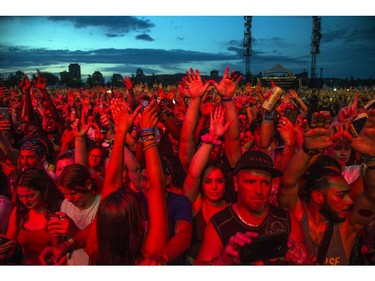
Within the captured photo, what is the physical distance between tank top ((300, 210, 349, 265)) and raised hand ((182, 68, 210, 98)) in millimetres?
1527

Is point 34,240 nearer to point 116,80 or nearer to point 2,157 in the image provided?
point 2,157

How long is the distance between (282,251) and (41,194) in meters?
1.90

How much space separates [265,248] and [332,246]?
53 cm

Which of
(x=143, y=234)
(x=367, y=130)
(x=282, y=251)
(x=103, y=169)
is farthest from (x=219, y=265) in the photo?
(x=103, y=169)

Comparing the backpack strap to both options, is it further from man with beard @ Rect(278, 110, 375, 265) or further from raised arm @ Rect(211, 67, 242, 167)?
raised arm @ Rect(211, 67, 242, 167)

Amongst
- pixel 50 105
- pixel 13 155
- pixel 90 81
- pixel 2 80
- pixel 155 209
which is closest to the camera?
pixel 155 209

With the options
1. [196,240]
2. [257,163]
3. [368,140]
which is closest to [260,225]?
[257,163]

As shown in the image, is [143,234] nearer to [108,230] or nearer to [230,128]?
[108,230]

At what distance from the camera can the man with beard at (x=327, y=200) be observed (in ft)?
8.68

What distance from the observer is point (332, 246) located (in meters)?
2.75

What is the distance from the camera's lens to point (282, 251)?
2.63m

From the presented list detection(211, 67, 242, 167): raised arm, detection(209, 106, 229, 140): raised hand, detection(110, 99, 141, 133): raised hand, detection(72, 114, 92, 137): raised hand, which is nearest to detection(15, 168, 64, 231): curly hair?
detection(72, 114, 92, 137): raised hand

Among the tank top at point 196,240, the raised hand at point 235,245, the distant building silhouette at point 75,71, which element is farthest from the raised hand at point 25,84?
the raised hand at point 235,245

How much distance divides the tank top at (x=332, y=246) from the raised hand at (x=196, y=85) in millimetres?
1527
